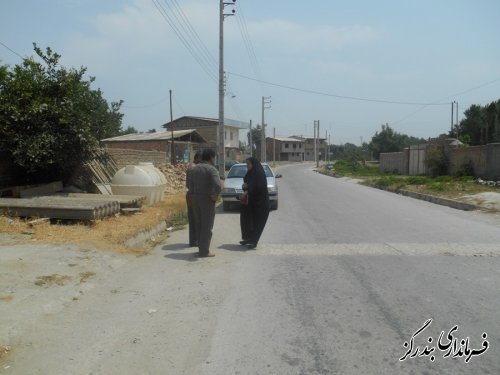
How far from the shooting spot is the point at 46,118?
1277cm

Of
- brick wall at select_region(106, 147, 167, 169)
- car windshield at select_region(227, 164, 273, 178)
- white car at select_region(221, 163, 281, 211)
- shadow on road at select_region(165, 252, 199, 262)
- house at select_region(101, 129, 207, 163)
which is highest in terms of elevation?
house at select_region(101, 129, 207, 163)

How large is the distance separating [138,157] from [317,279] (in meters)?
18.9

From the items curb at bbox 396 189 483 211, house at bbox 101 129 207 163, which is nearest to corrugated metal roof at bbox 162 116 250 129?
house at bbox 101 129 207 163

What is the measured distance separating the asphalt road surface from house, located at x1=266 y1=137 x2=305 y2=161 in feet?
351

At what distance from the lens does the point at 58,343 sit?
13.6ft

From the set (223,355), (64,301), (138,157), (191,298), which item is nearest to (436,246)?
(191,298)

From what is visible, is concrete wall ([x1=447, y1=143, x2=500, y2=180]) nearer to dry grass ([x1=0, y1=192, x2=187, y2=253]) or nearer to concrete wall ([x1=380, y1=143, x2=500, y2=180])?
concrete wall ([x1=380, y1=143, x2=500, y2=180])

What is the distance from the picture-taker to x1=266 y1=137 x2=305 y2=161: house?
115 m

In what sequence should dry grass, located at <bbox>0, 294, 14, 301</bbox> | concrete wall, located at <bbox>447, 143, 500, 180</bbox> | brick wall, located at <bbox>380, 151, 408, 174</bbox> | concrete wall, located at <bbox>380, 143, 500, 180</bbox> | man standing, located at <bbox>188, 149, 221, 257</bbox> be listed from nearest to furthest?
dry grass, located at <bbox>0, 294, 14, 301</bbox>
man standing, located at <bbox>188, 149, 221, 257</bbox>
concrete wall, located at <bbox>447, 143, 500, 180</bbox>
concrete wall, located at <bbox>380, 143, 500, 180</bbox>
brick wall, located at <bbox>380, 151, 408, 174</bbox>

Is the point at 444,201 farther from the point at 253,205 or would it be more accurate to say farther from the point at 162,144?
the point at 162,144

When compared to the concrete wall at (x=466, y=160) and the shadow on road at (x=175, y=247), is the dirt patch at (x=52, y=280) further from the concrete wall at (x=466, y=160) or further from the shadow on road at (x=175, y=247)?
the concrete wall at (x=466, y=160)

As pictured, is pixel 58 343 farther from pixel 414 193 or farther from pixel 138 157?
pixel 138 157

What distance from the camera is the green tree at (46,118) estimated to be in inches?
480

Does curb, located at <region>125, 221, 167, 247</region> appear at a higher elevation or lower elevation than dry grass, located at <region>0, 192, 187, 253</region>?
lower
